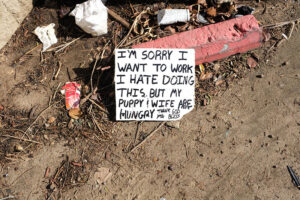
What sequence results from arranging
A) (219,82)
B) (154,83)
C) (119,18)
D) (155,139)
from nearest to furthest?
(154,83), (155,139), (219,82), (119,18)

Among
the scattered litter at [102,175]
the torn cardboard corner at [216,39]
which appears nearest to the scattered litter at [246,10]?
the torn cardboard corner at [216,39]

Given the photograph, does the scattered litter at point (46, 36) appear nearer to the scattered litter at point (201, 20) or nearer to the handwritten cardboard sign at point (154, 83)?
the handwritten cardboard sign at point (154, 83)

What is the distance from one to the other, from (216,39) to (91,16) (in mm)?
1320

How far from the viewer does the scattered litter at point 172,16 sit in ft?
9.21

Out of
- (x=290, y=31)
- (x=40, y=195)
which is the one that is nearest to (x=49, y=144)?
(x=40, y=195)

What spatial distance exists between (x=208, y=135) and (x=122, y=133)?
89cm

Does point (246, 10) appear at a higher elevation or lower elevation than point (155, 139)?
higher

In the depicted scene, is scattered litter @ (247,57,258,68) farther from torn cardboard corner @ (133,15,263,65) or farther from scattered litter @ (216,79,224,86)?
scattered litter @ (216,79,224,86)

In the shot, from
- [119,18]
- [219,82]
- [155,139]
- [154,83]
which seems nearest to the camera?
[154,83]

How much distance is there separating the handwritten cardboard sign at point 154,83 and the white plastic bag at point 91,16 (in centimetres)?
50

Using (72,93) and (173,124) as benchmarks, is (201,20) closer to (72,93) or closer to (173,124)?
(173,124)

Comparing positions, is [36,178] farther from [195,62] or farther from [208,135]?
[195,62]

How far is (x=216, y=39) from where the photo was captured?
2.72 m

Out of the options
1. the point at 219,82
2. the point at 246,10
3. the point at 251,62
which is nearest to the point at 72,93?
the point at 219,82
